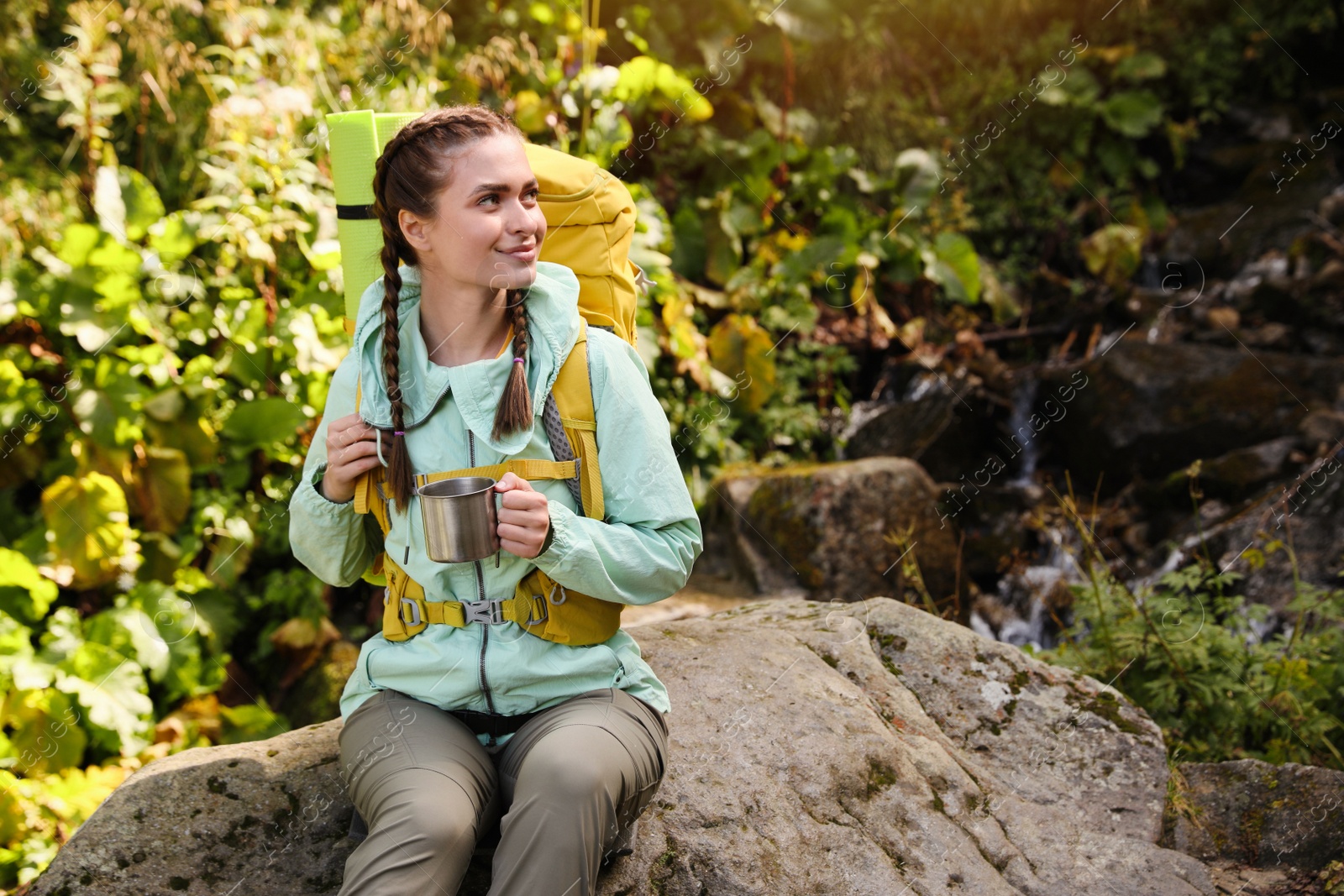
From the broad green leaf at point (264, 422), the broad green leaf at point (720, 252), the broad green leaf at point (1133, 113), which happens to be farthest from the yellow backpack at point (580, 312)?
the broad green leaf at point (1133, 113)

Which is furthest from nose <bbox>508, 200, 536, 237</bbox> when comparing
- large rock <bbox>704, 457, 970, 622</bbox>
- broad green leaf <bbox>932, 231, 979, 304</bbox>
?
broad green leaf <bbox>932, 231, 979, 304</bbox>

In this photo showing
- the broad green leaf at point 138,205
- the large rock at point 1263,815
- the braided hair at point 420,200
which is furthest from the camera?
the broad green leaf at point 138,205

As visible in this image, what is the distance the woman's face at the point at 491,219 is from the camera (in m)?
1.90

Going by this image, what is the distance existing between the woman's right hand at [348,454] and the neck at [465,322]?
205mm

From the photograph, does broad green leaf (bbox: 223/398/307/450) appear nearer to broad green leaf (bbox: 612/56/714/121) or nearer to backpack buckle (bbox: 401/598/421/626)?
backpack buckle (bbox: 401/598/421/626)

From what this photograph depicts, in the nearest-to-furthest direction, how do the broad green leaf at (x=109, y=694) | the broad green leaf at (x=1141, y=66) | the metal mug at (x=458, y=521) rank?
the metal mug at (x=458, y=521) → the broad green leaf at (x=109, y=694) → the broad green leaf at (x=1141, y=66)

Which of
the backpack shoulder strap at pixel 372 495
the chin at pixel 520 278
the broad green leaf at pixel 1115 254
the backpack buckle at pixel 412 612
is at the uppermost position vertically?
the chin at pixel 520 278

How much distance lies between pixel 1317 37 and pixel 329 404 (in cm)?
915

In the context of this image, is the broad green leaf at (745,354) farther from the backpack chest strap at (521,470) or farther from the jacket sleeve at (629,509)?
the backpack chest strap at (521,470)

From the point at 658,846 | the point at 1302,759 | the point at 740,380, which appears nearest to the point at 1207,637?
the point at 1302,759

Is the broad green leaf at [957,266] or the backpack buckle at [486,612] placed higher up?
the backpack buckle at [486,612]

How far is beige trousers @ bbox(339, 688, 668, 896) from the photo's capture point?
158 cm

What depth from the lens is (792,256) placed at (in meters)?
6.55

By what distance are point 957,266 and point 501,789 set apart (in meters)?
6.01
